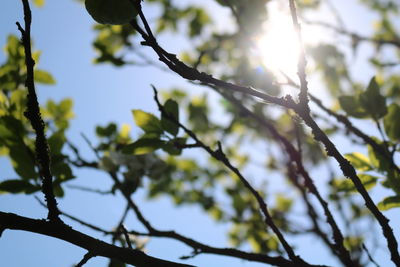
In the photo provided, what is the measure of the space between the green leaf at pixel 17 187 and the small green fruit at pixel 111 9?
101cm

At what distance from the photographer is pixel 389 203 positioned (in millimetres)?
1412

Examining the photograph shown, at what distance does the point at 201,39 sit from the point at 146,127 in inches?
130

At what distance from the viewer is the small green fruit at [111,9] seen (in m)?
0.92

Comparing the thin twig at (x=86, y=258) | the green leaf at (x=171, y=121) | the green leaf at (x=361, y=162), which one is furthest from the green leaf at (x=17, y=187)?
the green leaf at (x=361, y=162)

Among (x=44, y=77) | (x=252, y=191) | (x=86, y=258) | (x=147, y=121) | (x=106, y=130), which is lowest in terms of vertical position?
(x=86, y=258)

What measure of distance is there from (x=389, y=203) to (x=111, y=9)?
1232mm

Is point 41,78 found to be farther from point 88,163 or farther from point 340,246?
point 340,246

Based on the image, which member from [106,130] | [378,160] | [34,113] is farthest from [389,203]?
[106,130]

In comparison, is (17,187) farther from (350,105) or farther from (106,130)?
(350,105)

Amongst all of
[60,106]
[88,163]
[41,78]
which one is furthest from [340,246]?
[60,106]

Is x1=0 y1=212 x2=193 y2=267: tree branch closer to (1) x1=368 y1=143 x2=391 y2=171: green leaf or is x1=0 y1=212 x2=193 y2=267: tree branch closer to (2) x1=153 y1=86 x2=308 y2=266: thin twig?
(2) x1=153 y1=86 x2=308 y2=266: thin twig

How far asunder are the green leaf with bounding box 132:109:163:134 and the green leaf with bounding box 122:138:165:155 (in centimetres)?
5

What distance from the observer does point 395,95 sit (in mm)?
5016

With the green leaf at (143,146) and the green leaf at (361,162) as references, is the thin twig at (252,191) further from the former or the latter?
the green leaf at (361,162)
